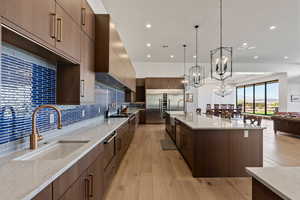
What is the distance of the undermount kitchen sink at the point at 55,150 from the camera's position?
1369mm

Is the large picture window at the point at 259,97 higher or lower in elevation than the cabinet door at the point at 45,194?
higher

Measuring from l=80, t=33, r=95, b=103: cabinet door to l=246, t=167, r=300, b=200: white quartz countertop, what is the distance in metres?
1.91

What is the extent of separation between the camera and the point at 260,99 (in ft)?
40.1

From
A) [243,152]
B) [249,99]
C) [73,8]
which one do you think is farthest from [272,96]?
[73,8]

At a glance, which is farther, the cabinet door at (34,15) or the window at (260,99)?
the window at (260,99)

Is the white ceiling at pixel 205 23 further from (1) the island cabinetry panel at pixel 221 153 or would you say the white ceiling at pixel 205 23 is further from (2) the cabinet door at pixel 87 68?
(1) the island cabinetry panel at pixel 221 153

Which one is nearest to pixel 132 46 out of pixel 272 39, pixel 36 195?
pixel 272 39

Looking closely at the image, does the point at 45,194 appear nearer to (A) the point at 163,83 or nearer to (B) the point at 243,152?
(B) the point at 243,152

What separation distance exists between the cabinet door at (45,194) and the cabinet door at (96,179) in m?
0.58

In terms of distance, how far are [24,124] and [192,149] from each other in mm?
2375

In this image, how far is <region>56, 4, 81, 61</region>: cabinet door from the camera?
1.40 m

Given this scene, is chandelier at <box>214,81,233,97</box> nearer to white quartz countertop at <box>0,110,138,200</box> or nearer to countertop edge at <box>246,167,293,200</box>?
countertop edge at <box>246,167,293,200</box>

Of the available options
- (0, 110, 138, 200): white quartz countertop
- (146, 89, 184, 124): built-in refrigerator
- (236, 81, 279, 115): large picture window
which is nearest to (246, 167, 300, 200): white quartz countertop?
(0, 110, 138, 200): white quartz countertop

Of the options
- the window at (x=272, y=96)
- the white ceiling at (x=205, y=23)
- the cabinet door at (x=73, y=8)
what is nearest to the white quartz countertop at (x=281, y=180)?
the cabinet door at (x=73, y=8)
